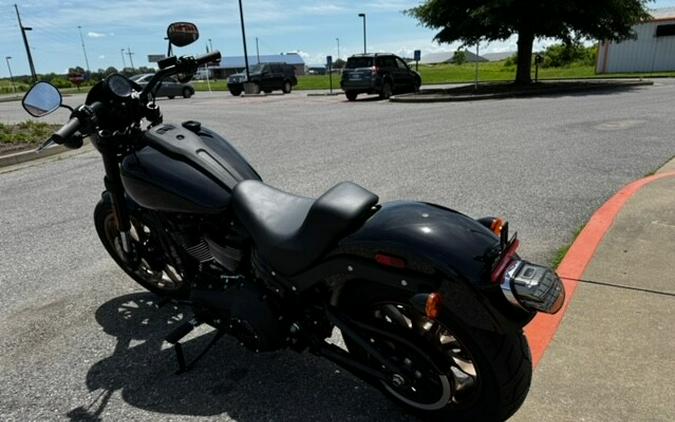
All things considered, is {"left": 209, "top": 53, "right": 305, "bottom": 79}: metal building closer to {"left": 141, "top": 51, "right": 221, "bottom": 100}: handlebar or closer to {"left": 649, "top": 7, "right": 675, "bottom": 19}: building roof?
{"left": 649, "top": 7, "right": 675, "bottom": 19}: building roof

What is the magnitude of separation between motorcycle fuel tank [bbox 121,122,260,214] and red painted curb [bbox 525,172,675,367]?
1784 mm

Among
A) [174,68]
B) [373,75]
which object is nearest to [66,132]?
[174,68]

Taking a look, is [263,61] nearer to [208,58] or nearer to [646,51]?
[646,51]

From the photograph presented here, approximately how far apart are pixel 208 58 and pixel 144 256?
4.33ft

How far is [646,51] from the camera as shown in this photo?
33.3 m

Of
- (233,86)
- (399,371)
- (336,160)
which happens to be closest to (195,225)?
(399,371)

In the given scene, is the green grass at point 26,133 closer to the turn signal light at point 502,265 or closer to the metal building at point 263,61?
the turn signal light at point 502,265

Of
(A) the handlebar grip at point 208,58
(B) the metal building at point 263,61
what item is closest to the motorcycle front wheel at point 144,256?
(A) the handlebar grip at point 208,58

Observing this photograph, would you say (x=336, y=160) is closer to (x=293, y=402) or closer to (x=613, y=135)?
(x=613, y=135)

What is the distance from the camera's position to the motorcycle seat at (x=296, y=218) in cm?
207

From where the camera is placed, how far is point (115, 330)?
3301 millimetres

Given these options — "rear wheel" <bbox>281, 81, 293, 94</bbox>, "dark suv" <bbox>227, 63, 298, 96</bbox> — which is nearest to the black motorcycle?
"dark suv" <bbox>227, 63, 298, 96</bbox>

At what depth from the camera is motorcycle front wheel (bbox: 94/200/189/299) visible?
330cm

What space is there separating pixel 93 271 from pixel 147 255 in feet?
3.83
